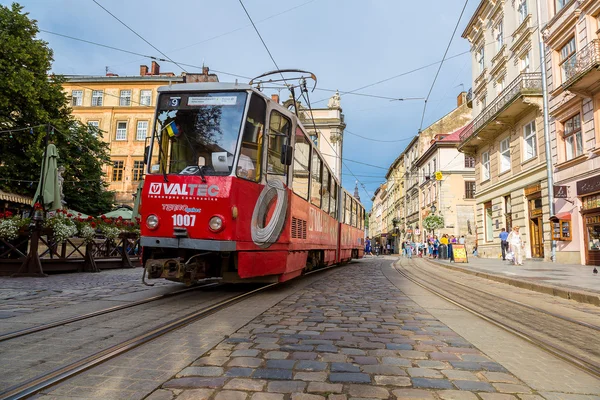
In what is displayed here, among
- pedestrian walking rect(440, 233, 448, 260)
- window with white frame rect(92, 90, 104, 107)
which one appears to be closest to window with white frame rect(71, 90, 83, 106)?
window with white frame rect(92, 90, 104, 107)

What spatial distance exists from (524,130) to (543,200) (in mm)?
4245

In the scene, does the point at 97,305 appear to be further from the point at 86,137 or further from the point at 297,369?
the point at 86,137

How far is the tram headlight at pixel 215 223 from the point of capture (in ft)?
19.1

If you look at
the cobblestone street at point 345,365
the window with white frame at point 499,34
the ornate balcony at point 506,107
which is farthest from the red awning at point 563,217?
the cobblestone street at point 345,365

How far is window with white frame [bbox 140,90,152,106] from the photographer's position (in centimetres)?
3772

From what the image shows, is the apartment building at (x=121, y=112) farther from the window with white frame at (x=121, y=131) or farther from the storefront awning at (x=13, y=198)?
the storefront awning at (x=13, y=198)

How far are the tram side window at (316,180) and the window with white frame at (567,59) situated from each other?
41.0 ft

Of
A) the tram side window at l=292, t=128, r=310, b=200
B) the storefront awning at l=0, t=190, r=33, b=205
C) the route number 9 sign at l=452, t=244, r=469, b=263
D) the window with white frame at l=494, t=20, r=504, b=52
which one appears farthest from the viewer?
the window with white frame at l=494, t=20, r=504, b=52

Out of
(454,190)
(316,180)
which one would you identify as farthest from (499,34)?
(316,180)

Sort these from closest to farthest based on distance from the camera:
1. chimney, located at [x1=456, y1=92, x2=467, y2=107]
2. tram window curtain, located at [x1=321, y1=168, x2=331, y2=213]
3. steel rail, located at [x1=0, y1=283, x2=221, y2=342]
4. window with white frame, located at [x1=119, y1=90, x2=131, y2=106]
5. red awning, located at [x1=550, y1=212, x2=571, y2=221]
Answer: steel rail, located at [x1=0, y1=283, x2=221, y2=342] < tram window curtain, located at [x1=321, y1=168, x2=331, y2=213] < red awning, located at [x1=550, y1=212, x2=571, y2=221] < window with white frame, located at [x1=119, y1=90, x2=131, y2=106] < chimney, located at [x1=456, y1=92, x2=467, y2=107]

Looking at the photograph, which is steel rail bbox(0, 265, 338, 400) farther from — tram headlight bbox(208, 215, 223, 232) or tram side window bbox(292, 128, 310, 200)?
tram side window bbox(292, 128, 310, 200)

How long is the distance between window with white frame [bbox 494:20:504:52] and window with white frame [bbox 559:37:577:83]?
→ 627 cm

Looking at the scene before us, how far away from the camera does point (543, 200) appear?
1847 cm

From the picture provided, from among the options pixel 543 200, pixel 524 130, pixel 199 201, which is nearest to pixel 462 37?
pixel 524 130
